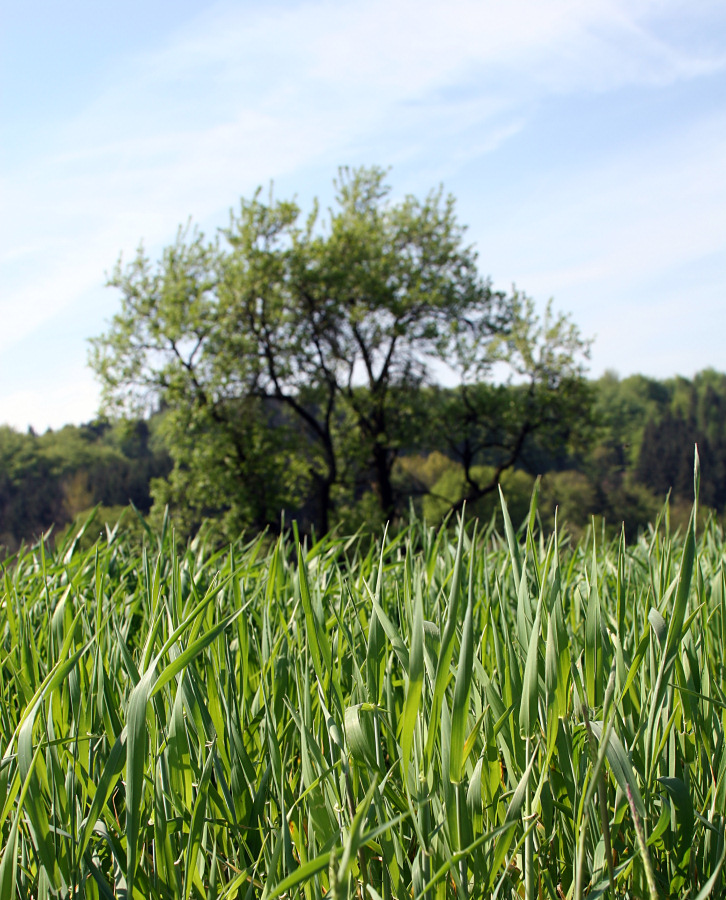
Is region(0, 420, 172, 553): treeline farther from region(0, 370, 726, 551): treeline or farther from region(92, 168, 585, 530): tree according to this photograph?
region(92, 168, 585, 530): tree

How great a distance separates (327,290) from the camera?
58.6ft

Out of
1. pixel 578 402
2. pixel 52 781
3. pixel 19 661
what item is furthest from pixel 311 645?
pixel 578 402

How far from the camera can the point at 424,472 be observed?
38.6 metres

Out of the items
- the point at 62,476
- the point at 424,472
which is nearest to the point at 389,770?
the point at 62,476

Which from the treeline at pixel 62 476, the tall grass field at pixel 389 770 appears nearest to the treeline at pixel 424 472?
the treeline at pixel 62 476

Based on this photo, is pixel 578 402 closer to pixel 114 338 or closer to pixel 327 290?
pixel 327 290

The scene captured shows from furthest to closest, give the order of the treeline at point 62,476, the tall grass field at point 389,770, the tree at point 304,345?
1. the treeline at point 62,476
2. the tree at point 304,345
3. the tall grass field at point 389,770

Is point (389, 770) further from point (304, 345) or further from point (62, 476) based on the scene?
point (62, 476)

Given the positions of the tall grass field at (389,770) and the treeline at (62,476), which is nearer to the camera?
the tall grass field at (389,770)

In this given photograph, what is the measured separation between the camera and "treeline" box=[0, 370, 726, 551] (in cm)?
1788

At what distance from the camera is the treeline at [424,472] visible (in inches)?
A: 704

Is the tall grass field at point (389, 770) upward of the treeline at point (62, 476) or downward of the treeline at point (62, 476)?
downward

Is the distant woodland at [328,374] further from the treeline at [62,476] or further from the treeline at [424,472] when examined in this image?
the treeline at [62,476]

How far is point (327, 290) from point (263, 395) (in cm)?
340
